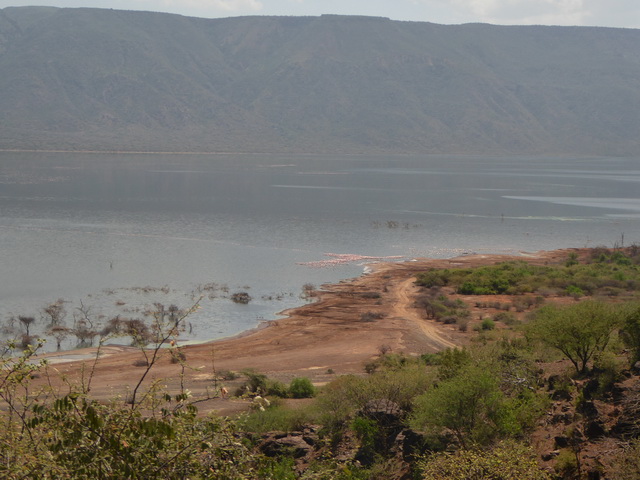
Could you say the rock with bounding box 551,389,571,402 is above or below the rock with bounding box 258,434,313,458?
above

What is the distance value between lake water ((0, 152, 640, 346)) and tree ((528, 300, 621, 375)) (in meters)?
18.9

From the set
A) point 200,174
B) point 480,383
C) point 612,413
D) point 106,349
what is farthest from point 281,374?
point 200,174

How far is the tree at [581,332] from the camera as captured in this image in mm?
21641

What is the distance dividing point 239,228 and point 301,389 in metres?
54.5

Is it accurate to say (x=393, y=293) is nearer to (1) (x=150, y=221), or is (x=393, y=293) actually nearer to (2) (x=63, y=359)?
(2) (x=63, y=359)

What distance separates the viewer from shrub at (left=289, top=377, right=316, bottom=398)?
25484mm

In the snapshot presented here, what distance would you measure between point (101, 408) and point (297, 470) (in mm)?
10964

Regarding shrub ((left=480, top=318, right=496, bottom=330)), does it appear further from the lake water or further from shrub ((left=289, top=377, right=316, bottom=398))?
shrub ((left=289, top=377, right=316, bottom=398))

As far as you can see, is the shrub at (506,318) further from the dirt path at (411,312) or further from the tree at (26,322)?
the tree at (26,322)

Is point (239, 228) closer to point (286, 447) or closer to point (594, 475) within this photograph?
point (286, 447)

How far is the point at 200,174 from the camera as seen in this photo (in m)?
154

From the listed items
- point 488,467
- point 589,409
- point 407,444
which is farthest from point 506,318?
point 488,467

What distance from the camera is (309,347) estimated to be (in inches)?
1347

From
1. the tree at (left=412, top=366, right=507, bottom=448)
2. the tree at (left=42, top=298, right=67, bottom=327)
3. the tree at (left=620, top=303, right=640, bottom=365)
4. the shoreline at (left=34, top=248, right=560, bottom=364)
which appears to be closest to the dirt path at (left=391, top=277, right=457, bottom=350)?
the shoreline at (left=34, top=248, right=560, bottom=364)
